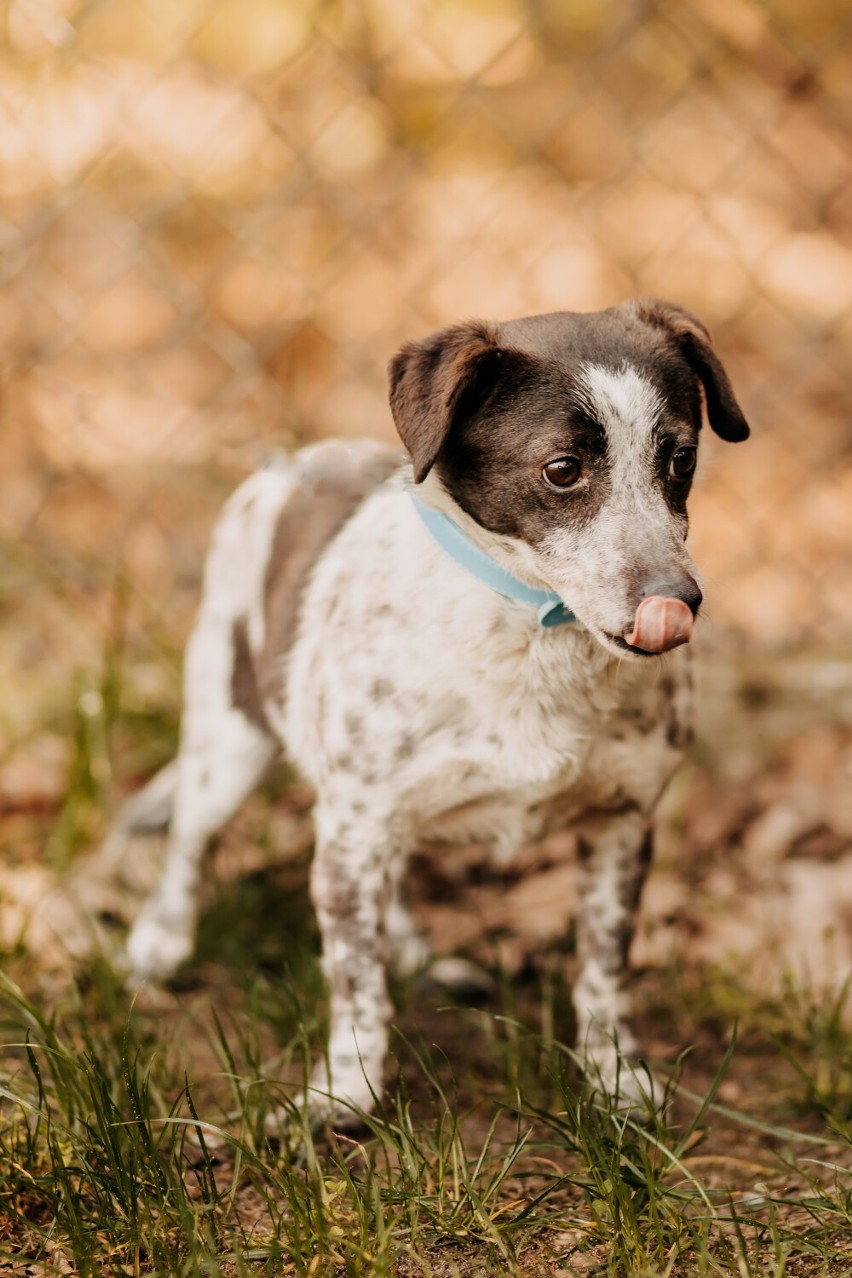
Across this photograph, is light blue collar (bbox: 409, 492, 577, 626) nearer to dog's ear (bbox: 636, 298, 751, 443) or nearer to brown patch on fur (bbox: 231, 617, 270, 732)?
dog's ear (bbox: 636, 298, 751, 443)

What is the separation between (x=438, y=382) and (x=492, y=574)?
0.40 metres

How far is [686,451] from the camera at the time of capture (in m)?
2.50

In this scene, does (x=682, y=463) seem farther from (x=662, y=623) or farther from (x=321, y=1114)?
(x=321, y=1114)

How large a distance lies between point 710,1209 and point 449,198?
4.29m

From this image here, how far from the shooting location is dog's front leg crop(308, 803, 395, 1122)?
2.71 meters

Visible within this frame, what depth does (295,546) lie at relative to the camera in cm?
333

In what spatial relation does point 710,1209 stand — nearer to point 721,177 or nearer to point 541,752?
point 541,752

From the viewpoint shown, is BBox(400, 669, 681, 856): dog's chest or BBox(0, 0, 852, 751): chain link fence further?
BBox(0, 0, 852, 751): chain link fence

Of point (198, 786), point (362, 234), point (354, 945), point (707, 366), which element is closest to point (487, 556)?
point (707, 366)

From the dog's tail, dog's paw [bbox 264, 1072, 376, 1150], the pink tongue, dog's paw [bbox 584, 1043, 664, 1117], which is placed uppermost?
the pink tongue

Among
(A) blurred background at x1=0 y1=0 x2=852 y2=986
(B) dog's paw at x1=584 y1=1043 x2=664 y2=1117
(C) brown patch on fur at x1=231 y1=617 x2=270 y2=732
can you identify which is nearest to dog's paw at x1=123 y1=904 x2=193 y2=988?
(A) blurred background at x1=0 y1=0 x2=852 y2=986

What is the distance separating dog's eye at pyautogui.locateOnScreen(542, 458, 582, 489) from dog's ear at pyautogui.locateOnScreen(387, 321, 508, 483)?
7.7 inches

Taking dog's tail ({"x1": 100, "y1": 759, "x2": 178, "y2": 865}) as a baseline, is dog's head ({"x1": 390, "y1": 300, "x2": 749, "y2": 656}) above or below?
above

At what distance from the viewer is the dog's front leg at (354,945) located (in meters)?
2.71
